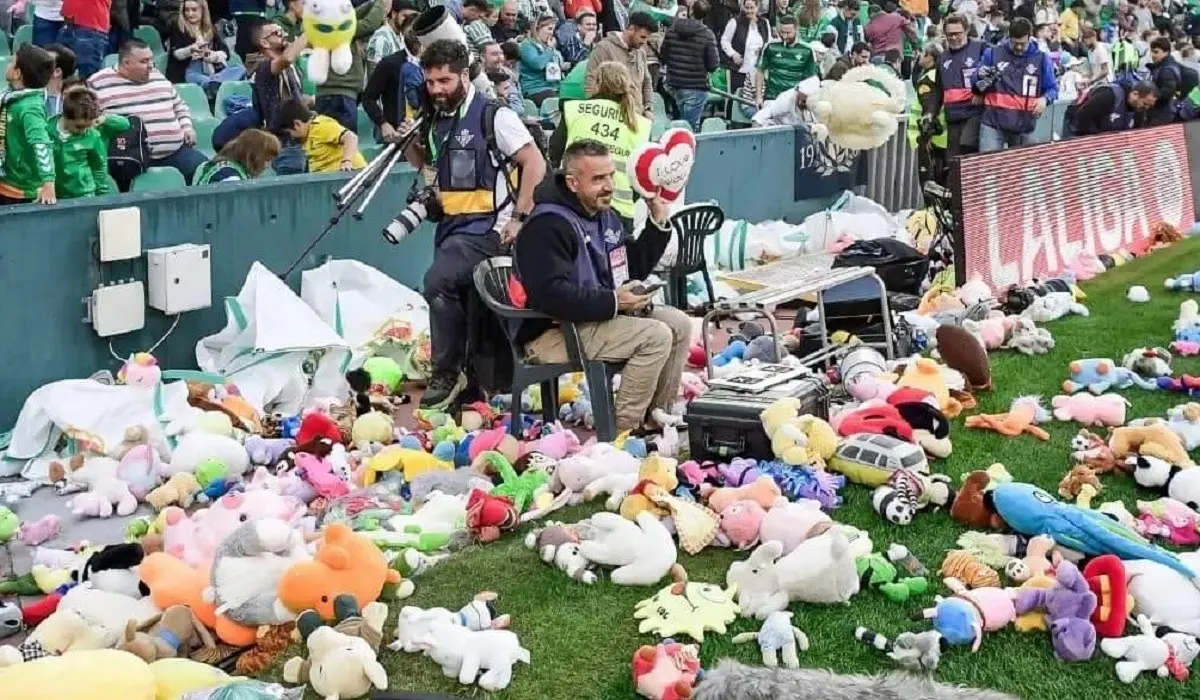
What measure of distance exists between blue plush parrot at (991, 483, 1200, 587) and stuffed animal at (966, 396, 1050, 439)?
4.59 ft

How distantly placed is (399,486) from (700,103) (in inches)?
378

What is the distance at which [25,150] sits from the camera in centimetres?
719

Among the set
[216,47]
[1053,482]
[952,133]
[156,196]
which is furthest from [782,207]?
[1053,482]

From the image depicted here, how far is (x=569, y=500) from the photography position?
5496mm

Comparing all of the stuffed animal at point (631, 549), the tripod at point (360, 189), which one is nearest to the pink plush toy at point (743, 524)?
the stuffed animal at point (631, 549)

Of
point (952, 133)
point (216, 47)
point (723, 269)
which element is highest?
point (216, 47)

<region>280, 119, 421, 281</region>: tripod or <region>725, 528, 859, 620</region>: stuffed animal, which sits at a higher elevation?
<region>280, 119, 421, 281</region>: tripod

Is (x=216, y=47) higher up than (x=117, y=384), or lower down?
higher up

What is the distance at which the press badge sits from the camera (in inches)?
256

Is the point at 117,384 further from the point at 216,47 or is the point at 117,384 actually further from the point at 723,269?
→ the point at 216,47

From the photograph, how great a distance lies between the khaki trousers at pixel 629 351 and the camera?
6324 mm

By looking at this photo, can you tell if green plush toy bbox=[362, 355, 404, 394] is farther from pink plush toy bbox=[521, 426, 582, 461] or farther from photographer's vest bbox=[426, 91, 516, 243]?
pink plush toy bbox=[521, 426, 582, 461]

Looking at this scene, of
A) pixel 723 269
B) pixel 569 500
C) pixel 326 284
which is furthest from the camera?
pixel 723 269

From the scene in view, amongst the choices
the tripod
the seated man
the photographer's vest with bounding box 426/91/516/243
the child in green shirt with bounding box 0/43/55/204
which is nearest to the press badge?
the seated man
